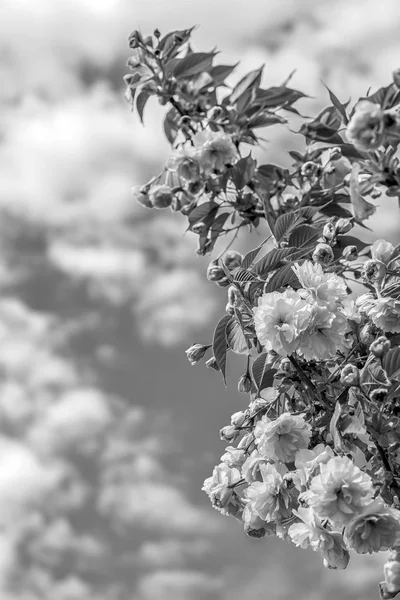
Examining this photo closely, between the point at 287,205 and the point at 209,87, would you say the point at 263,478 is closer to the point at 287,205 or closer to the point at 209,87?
the point at 287,205

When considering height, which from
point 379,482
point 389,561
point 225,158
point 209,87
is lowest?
point 389,561

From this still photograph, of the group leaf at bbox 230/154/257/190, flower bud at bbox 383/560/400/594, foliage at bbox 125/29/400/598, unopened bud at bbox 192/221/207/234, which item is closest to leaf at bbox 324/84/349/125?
foliage at bbox 125/29/400/598

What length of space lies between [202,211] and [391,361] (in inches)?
28.8

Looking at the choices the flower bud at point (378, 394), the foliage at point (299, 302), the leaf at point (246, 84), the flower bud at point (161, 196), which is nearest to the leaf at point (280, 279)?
the foliage at point (299, 302)

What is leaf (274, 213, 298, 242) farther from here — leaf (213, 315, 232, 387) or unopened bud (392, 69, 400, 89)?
unopened bud (392, 69, 400, 89)

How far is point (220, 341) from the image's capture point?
179cm

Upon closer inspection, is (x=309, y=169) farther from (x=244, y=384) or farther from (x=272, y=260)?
(x=244, y=384)

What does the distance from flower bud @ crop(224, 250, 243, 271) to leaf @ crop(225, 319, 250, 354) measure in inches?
7.8

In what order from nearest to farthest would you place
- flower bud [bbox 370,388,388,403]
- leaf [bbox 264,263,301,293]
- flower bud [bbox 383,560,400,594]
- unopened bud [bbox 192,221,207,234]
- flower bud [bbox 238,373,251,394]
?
flower bud [bbox 383,560,400,594] < flower bud [bbox 370,388,388,403] < leaf [bbox 264,263,301,293] < flower bud [bbox 238,373,251,394] < unopened bud [bbox 192,221,207,234]

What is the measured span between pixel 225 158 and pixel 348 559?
1031mm

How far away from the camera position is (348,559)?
1499 mm

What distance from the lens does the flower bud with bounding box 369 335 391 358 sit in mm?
1539

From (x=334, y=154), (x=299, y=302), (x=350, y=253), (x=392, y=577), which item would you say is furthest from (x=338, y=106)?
(x=392, y=577)

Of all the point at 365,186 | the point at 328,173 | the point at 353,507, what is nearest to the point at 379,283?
the point at 328,173
